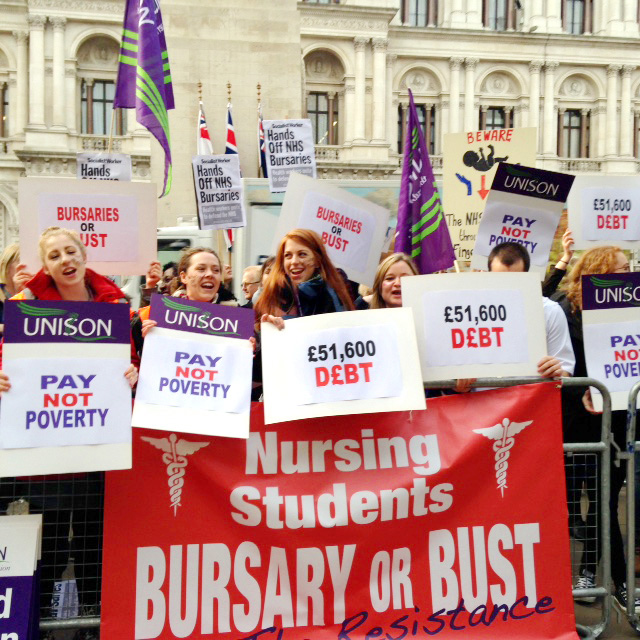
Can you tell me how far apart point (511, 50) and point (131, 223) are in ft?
130

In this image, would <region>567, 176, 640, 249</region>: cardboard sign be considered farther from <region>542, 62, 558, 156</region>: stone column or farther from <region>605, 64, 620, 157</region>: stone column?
<region>605, 64, 620, 157</region>: stone column

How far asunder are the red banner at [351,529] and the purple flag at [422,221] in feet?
7.08

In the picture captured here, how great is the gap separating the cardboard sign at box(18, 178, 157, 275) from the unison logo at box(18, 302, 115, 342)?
1441 millimetres

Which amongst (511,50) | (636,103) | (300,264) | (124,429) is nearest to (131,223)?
(300,264)

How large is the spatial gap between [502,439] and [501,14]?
41.9 meters

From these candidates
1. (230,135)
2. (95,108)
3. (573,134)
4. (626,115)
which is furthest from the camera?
(573,134)

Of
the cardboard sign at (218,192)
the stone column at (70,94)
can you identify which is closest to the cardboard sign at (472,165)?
the cardboard sign at (218,192)

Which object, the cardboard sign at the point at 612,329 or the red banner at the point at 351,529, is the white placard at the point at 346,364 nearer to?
the red banner at the point at 351,529

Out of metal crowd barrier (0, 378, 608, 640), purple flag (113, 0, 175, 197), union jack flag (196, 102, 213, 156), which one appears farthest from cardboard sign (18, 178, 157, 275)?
union jack flag (196, 102, 213, 156)

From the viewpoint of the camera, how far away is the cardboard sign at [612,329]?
406cm

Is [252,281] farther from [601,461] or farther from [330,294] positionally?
[601,461]

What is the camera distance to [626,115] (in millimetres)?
41688

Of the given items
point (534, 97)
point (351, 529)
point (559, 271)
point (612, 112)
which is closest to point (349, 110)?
point (534, 97)

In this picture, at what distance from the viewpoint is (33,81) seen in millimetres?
36469
